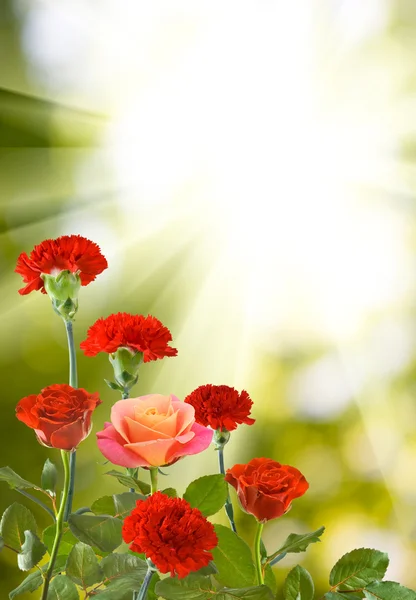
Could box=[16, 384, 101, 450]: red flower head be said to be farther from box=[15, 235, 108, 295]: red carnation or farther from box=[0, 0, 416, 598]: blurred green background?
box=[0, 0, 416, 598]: blurred green background

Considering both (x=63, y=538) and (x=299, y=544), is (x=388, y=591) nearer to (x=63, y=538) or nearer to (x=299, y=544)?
(x=299, y=544)

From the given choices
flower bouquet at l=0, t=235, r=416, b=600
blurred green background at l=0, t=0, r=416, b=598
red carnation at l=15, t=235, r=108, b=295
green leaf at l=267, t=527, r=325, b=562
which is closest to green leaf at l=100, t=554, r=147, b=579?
flower bouquet at l=0, t=235, r=416, b=600

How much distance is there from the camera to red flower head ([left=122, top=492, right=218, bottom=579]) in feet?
1.27

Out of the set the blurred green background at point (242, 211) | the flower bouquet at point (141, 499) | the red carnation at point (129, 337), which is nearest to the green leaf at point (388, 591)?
the flower bouquet at point (141, 499)

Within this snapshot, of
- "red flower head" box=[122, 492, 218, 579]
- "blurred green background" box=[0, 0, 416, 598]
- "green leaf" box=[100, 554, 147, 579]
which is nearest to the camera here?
A: "red flower head" box=[122, 492, 218, 579]

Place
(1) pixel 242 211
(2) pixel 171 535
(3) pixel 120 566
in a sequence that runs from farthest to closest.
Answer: (1) pixel 242 211, (3) pixel 120 566, (2) pixel 171 535

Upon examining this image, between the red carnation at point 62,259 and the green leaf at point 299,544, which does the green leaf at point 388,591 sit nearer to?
the green leaf at point 299,544

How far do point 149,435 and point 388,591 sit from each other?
21 centimetres

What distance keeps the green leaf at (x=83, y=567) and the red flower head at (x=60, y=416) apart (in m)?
0.08

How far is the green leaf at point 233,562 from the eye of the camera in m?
0.50

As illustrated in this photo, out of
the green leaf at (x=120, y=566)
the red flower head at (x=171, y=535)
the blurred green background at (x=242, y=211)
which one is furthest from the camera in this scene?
the blurred green background at (x=242, y=211)

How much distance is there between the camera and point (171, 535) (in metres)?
0.39

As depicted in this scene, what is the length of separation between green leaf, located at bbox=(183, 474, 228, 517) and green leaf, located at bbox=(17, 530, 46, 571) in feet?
0.37

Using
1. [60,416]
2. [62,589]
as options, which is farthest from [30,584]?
[60,416]
